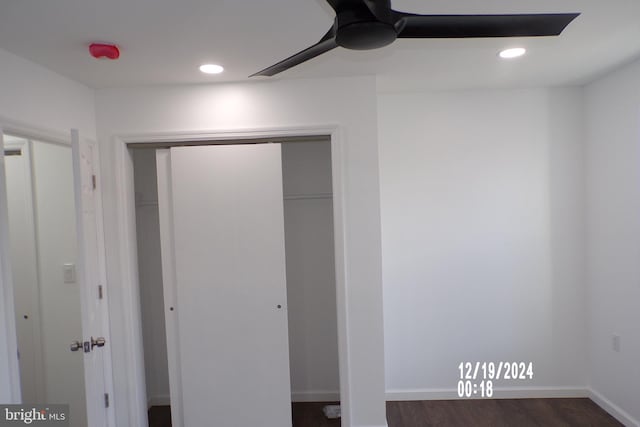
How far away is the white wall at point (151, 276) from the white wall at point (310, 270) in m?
1.04

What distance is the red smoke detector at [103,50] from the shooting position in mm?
1737

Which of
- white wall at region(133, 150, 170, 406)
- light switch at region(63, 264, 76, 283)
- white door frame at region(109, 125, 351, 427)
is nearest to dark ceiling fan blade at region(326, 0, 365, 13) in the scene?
white door frame at region(109, 125, 351, 427)

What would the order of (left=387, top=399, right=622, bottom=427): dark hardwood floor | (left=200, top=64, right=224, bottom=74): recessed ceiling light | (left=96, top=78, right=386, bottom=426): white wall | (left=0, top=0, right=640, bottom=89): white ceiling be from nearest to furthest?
(left=0, top=0, right=640, bottom=89): white ceiling < (left=200, top=64, right=224, bottom=74): recessed ceiling light < (left=96, top=78, right=386, bottom=426): white wall < (left=387, top=399, right=622, bottom=427): dark hardwood floor

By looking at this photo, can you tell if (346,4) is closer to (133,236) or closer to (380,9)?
(380,9)

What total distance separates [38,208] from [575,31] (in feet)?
11.5

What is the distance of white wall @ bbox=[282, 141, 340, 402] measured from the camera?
3004 millimetres

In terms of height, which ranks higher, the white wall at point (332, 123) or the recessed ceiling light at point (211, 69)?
the recessed ceiling light at point (211, 69)

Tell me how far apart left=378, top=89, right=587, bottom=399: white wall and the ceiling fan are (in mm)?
1879

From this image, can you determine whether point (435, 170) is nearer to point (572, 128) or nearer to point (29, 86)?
point (572, 128)

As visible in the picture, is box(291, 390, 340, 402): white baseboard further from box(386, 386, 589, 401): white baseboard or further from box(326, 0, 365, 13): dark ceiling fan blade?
box(326, 0, 365, 13): dark ceiling fan blade

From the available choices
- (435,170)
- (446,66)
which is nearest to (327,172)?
(435,170)

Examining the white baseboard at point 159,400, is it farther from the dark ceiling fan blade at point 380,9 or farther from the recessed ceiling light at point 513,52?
the recessed ceiling light at point 513,52

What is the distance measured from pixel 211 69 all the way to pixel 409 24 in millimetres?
1475

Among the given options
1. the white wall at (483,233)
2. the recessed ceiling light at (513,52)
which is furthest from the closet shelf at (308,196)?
the recessed ceiling light at (513,52)
